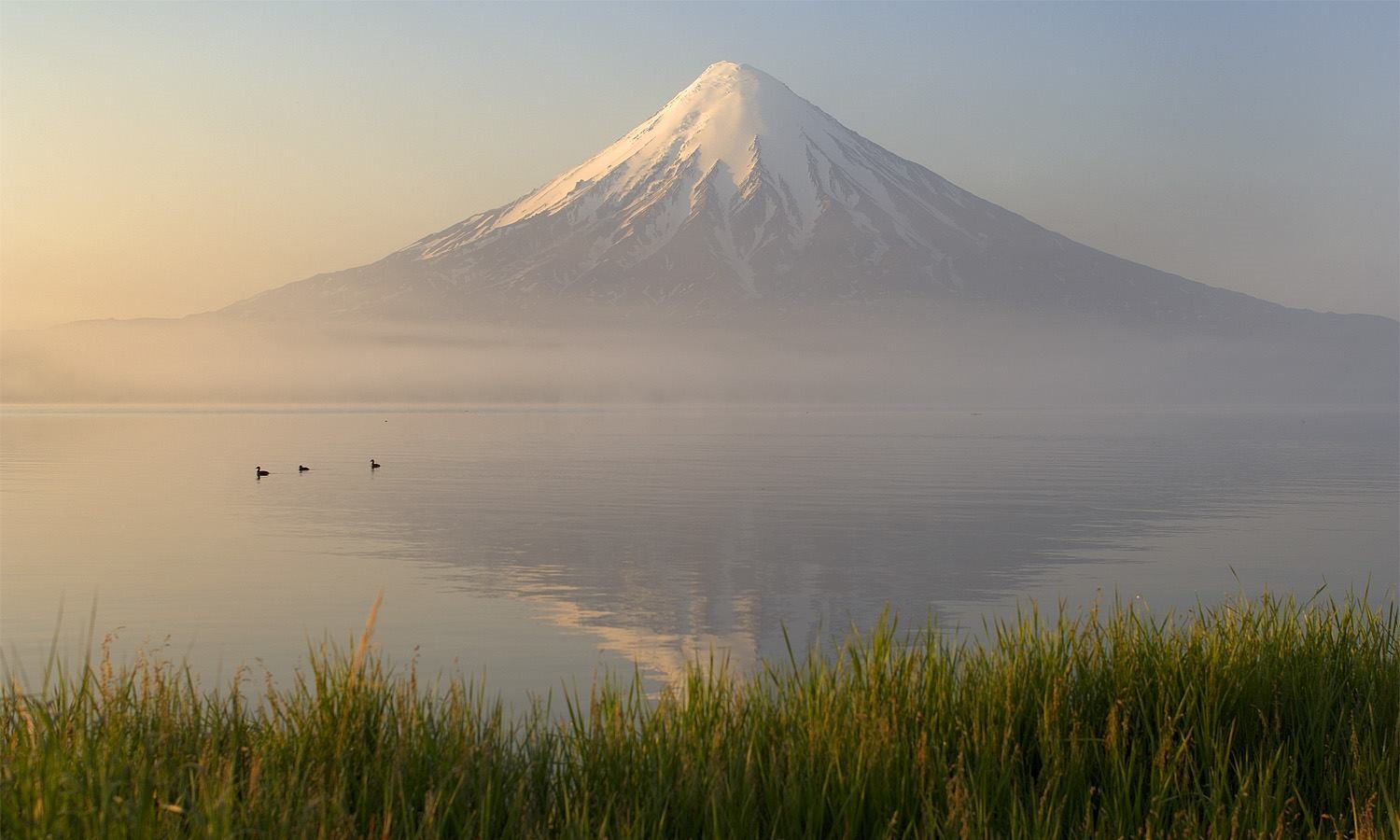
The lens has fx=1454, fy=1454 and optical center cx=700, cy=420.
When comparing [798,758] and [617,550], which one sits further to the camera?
[617,550]

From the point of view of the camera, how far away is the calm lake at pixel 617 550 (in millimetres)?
14500

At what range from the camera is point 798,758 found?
20.0ft

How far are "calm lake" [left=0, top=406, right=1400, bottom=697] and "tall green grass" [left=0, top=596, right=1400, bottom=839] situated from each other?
25.0 inches

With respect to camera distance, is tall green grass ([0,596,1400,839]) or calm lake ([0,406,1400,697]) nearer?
tall green grass ([0,596,1400,839])

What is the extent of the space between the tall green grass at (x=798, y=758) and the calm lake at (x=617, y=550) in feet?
2.08

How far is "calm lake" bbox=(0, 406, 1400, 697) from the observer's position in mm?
14500

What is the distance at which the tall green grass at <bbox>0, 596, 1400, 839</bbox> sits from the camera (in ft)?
17.6

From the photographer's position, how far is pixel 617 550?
2181 centimetres

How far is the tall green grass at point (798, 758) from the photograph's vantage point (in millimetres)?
5359

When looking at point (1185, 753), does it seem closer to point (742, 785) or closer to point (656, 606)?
point (742, 785)

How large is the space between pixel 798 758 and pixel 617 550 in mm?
15822

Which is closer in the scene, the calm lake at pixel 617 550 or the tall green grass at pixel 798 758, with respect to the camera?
the tall green grass at pixel 798 758

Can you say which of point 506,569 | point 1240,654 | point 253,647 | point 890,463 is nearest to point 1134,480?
point 890,463

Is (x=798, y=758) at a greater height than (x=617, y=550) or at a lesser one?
lesser
